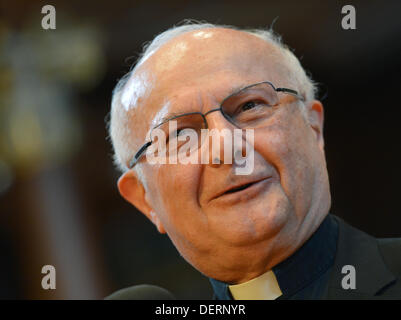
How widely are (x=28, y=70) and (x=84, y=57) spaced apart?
277 mm

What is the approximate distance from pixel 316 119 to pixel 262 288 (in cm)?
49

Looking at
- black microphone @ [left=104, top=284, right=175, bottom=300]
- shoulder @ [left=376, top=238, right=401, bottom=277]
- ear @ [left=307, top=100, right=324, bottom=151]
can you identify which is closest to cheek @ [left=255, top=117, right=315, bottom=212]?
ear @ [left=307, top=100, right=324, bottom=151]

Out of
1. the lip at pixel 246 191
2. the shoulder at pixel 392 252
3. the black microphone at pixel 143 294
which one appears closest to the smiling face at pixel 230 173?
the lip at pixel 246 191

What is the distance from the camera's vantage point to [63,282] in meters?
1.96

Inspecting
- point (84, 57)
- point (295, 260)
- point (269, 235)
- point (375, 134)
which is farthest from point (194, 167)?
point (84, 57)

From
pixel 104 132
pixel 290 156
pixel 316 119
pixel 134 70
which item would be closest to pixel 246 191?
pixel 290 156

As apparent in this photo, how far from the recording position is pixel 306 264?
1238 millimetres

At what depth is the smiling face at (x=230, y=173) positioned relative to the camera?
3.74 feet

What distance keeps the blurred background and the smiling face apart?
14.2 inches

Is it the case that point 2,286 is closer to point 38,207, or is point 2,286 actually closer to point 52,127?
point 38,207

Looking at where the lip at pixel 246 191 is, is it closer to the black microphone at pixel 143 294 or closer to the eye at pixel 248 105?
the eye at pixel 248 105

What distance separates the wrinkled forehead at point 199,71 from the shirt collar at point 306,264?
41 cm

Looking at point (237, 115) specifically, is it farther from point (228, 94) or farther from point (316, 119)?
point (316, 119)

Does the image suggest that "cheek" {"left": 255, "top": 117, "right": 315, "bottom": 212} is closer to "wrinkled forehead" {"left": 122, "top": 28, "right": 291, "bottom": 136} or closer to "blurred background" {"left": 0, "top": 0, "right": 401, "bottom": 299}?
"wrinkled forehead" {"left": 122, "top": 28, "right": 291, "bottom": 136}
